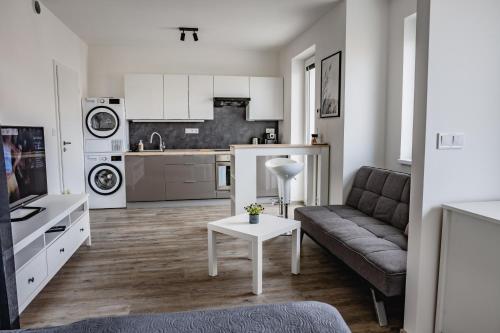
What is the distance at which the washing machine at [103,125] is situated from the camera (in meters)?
5.23

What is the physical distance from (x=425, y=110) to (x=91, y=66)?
17.9ft

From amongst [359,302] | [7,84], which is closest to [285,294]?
[359,302]

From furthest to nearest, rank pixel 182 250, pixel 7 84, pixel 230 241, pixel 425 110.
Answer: pixel 230 241 → pixel 182 250 → pixel 7 84 → pixel 425 110

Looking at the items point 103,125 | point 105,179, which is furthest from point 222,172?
point 103,125

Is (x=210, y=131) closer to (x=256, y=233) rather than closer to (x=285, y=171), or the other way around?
(x=285, y=171)

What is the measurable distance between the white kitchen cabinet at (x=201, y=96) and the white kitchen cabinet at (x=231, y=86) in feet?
0.33

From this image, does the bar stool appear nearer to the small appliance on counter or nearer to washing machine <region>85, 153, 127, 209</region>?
the small appliance on counter

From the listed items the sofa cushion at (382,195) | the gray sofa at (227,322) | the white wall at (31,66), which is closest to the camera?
the gray sofa at (227,322)

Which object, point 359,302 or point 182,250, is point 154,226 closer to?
point 182,250

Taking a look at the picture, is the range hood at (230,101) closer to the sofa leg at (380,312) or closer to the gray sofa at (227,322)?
the sofa leg at (380,312)

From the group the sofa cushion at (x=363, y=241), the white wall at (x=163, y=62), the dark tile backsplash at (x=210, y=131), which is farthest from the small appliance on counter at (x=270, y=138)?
the sofa cushion at (x=363, y=241)

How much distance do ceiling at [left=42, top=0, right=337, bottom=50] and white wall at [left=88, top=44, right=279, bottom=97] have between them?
0.85 feet

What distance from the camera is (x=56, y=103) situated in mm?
4211

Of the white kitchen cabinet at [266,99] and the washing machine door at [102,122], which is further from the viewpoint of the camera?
the white kitchen cabinet at [266,99]
